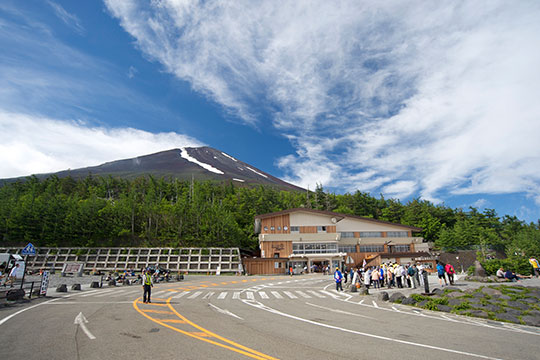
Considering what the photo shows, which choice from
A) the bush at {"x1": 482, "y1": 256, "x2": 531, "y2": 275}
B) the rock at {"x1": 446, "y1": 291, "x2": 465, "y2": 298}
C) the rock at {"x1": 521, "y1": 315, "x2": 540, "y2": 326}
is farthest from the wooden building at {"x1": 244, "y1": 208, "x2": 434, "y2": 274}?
the rock at {"x1": 521, "y1": 315, "x2": 540, "y2": 326}

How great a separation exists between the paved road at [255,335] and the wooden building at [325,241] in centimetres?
3421

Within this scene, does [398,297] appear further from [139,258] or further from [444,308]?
[139,258]

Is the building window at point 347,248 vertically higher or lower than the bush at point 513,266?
higher

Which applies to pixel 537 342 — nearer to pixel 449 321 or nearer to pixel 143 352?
pixel 449 321

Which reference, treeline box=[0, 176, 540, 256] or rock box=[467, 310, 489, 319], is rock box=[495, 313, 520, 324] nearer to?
rock box=[467, 310, 489, 319]

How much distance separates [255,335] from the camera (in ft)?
26.0

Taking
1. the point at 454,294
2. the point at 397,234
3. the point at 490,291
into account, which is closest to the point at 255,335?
the point at 454,294

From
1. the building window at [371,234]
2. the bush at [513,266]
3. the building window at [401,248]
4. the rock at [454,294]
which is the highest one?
the building window at [371,234]

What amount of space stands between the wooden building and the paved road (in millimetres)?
34214

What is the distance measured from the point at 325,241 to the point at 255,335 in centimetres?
4582

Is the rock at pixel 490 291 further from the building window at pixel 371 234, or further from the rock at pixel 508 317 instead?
the building window at pixel 371 234

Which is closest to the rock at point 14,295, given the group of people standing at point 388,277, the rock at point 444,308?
the group of people standing at point 388,277

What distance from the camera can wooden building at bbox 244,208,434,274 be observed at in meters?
46.8

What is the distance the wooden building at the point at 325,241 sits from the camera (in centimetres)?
4684
